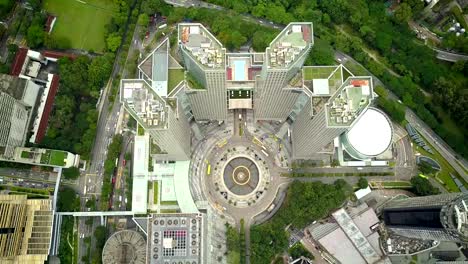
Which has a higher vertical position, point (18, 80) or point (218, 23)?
point (218, 23)

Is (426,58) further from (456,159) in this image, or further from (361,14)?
(456,159)

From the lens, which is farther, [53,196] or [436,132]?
[436,132]

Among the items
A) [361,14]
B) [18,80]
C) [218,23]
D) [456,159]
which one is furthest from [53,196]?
[456,159]

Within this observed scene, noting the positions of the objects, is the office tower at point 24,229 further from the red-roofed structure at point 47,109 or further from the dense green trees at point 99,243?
the red-roofed structure at point 47,109

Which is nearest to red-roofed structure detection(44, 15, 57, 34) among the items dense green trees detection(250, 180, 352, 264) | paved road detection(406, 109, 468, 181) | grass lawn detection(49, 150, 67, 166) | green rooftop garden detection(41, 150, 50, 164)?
green rooftop garden detection(41, 150, 50, 164)

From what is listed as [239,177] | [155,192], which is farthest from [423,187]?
[155,192]

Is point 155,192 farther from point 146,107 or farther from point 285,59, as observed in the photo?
point 285,59
